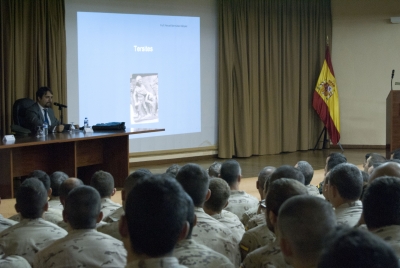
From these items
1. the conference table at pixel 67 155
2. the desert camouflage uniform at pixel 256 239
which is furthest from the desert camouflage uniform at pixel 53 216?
the conference table at pixel 67 155

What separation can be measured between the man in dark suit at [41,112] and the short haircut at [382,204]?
17.8 feet

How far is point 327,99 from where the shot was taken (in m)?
10.2

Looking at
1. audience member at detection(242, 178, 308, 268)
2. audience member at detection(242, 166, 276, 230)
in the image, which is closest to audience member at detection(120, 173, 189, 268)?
audience member at detection(242, 178, 308, 268)

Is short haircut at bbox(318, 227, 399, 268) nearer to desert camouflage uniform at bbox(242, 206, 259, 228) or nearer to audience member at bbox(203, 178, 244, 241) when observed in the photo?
audience member at bbox(203, 178, 244, 241)

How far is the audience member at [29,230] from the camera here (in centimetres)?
248

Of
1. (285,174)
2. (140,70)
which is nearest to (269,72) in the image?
(140,70)

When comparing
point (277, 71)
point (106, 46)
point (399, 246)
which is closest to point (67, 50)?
point (106, 46)

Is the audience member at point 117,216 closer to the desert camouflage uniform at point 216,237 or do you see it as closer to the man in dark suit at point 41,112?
the desert camouflage uniform at point 216,237

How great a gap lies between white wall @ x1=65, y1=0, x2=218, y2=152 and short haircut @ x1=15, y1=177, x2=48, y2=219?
18.0 ft

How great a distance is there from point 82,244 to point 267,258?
2.24 feet

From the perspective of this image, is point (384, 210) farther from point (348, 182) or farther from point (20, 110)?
point (20, 110)

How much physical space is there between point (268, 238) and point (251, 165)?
20.7ft

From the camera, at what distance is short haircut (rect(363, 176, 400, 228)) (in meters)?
1.85

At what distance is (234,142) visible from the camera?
9664 millimetres
